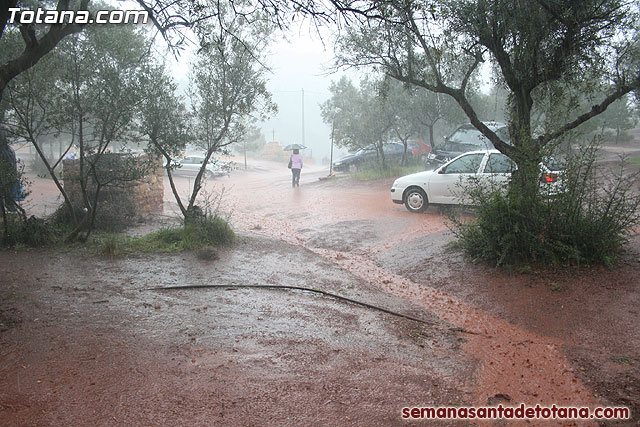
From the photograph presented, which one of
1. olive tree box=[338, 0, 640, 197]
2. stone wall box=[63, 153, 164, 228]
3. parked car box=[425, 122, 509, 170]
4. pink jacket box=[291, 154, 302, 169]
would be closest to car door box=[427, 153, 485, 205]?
olive tree box=[338, 0, 640, 197]

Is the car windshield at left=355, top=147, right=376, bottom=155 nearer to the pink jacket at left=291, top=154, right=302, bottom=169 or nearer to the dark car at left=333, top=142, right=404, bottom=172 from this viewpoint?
the dark car at left=333, top=142, right=404, bottom=172

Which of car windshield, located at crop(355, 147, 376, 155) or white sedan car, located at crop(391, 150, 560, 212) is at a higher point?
car windshield, located at crop(355, 147, 376, 155)

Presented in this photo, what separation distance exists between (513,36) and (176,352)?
6.26m

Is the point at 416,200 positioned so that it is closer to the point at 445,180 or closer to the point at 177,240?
the point at 445,180

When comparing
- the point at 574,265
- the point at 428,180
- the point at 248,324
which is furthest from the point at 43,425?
the point at 428,180

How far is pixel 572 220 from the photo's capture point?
6285 mm

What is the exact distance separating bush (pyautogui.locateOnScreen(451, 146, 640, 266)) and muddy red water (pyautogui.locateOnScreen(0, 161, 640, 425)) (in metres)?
0.31

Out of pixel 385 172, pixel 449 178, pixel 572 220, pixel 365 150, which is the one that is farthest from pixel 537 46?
pixel 365 150

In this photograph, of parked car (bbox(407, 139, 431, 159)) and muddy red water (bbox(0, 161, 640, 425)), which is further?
parked car (bbox(407, 139, 431, 159))

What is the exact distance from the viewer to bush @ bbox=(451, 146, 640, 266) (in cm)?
619

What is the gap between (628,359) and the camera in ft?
13.6

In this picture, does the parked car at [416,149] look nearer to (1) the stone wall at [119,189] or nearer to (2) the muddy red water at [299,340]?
(1) the stone wall at [119,189]

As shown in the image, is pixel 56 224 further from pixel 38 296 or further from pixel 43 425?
pixel 43 425

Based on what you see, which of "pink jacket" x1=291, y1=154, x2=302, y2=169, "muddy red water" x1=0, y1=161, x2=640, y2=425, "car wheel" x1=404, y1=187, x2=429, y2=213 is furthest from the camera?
"pink jacket" x1=291, y1=154, x2=302, y2=169
